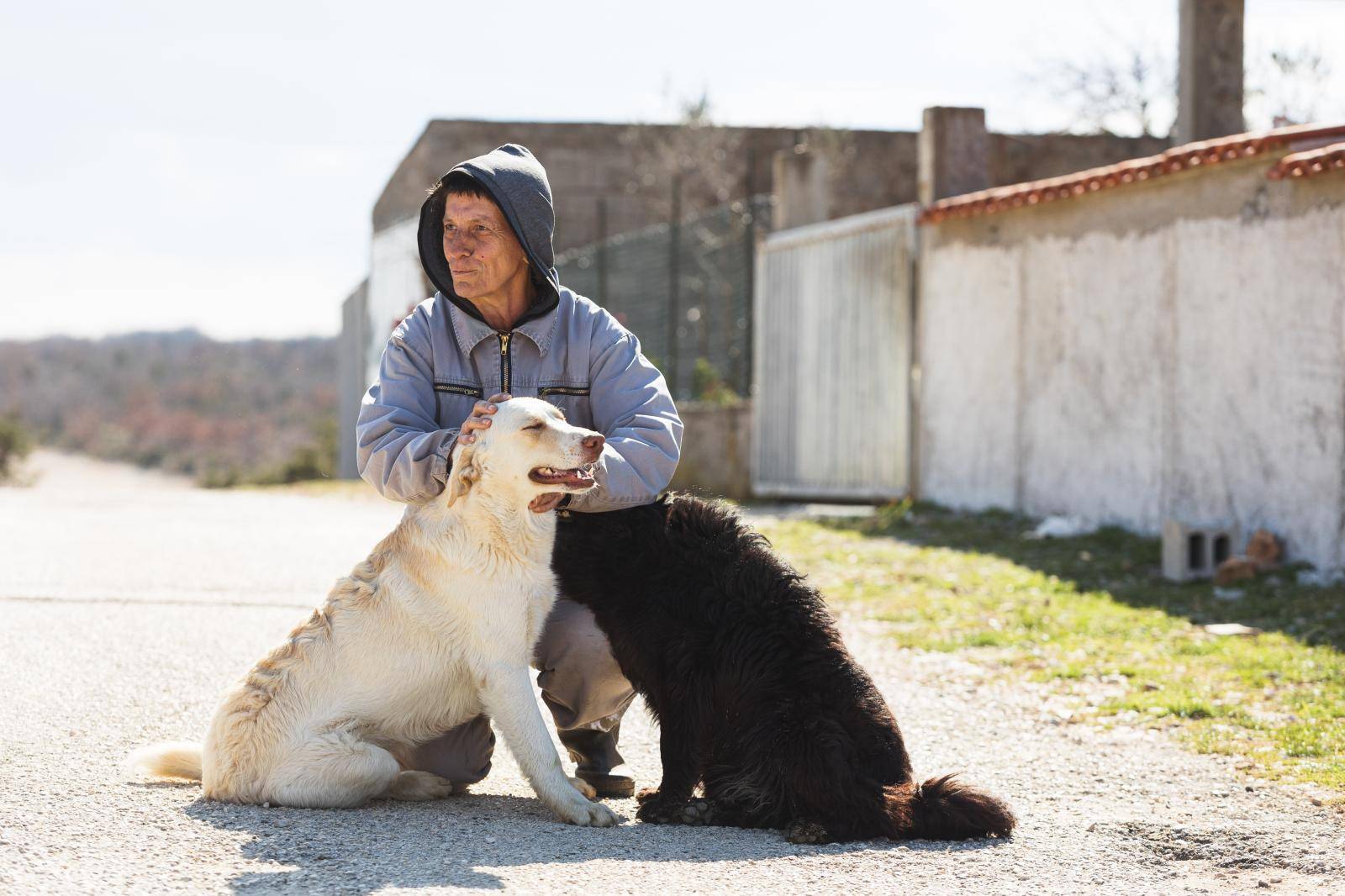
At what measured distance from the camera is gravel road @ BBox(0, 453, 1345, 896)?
145 inches

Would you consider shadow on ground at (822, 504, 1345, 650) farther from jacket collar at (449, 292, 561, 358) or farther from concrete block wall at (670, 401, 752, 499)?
jacket collar at (449, 292, 561, 358)

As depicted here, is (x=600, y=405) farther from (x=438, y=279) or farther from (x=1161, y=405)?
(x=1161, y=405)

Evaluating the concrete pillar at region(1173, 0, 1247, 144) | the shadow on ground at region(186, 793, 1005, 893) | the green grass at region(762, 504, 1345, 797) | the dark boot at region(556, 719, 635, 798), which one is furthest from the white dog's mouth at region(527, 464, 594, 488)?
the concrete pillar at region(1173, 0, 1247, 144)

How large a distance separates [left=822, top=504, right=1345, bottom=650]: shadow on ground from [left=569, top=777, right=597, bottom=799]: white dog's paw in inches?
190

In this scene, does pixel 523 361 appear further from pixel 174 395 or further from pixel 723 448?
pixel 174 395

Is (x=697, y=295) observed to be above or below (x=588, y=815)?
above

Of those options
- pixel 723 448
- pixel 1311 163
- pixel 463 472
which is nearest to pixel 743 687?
pixel 463 472

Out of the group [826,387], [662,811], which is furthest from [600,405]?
[826,387]

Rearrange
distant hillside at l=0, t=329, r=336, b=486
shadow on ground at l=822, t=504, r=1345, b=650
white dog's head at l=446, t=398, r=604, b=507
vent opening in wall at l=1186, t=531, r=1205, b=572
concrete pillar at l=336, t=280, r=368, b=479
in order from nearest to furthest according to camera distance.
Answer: white dog's head at l=446, t=398, r=604, b=507 → shadow on ground at l=822, t=504, r=1345, b=650 → vent opening in wall at l=1186, t=531, r=1205, b=572 → concrete pillar at l=336, t=280, r=368, b=479 → distant hillside at l=0, t=329, r=336, b=486

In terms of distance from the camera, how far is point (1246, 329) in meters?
10.5

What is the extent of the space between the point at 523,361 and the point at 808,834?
1816 millimetres

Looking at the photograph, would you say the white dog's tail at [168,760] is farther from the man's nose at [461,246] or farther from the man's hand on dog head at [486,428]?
the man's nose at [461,246]

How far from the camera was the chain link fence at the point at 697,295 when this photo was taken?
1748 centimetres

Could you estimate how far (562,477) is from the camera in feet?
13.8
